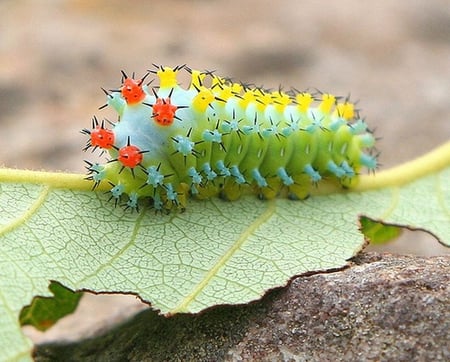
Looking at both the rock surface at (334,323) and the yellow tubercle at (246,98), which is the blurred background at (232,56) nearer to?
the yellow tubercle at (246,98)

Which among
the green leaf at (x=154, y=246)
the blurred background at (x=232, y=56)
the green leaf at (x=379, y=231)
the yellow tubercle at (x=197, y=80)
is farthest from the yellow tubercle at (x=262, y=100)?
the blurred background at (x=232, y=56)

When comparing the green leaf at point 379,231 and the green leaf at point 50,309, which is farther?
the green leaf at point 379,231

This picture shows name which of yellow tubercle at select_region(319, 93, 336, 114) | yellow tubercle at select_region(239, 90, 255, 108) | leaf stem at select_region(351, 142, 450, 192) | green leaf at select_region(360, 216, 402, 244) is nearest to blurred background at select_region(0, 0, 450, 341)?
leaf stem at select_region(351, 142, 450, 192)

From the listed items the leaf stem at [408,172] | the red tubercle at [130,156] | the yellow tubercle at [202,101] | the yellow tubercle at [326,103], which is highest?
the yellow tubercle at [202,101]

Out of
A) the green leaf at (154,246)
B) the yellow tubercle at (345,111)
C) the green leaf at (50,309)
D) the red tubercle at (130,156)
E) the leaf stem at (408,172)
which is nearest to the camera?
the green leaf at (154,246)

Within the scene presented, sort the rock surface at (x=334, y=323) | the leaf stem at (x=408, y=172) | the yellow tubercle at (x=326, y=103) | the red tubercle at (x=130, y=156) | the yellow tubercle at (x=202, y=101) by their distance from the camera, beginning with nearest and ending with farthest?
the rock surface at (x=334, y=323) < the red tubercle at (x=130, y=156) < the yellow tubercle at (x=202, y=101) < the yellow tubercle at (x=326, y=103) < the leaf stem at (x=408, y=172)

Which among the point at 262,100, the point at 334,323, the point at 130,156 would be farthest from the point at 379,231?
the point at 130,156

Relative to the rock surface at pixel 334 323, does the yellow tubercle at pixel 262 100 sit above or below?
above
